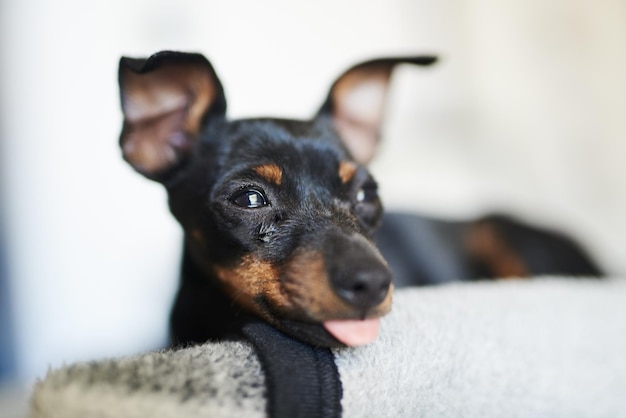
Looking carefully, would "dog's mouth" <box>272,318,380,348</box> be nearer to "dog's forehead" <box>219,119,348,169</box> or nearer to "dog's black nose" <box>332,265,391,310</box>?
"dog's black nose" <box>332,265,391,310</box>

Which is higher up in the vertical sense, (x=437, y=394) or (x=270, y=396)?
(x=270, y=396)

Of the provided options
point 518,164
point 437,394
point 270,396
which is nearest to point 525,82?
point 518,164

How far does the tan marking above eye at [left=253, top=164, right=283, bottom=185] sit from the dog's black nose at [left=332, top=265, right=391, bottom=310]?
35cm

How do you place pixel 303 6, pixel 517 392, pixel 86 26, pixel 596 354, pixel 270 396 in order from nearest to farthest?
pixel 270 396
pixel 517 392
pixel 596 354
pixel 86 26
pixel 303 6

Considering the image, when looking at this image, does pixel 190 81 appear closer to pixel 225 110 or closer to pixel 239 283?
pixel 225 110

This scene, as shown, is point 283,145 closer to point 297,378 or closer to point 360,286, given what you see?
point 360,286

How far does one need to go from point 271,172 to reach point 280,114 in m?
1.21

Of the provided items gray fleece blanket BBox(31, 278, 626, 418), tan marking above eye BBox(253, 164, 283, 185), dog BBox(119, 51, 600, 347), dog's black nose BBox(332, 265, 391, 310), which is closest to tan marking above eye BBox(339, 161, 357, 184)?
dog BBox(119, 51, 600, 347)

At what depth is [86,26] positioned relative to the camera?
2.00 meters

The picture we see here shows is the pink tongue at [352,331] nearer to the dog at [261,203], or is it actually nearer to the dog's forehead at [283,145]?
the dog at [261,203]

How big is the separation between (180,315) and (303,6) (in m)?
1.55

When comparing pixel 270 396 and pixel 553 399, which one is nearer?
pixel 270 396

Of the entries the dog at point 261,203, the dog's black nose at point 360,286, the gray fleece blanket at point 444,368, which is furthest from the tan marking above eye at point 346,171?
the dog's black nose at point 360,286

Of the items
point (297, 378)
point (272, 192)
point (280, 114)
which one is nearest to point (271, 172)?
point (272, 192)
